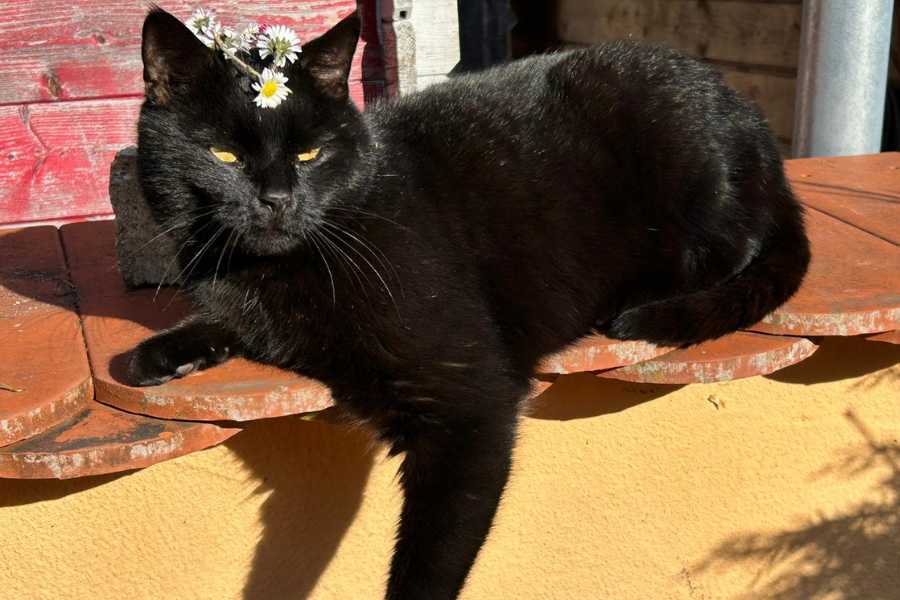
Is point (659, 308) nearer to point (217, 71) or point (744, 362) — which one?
point (744, 362)

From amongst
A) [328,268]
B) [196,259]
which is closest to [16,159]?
[196,259]

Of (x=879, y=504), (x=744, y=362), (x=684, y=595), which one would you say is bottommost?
(x=684, y=595)

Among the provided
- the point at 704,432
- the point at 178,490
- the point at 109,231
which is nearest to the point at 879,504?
the point at 704,432

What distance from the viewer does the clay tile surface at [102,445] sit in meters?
1.42

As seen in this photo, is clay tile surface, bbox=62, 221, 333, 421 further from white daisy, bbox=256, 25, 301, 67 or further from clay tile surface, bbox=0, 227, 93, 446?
white daisy, bbox=256, 25, 301, 67

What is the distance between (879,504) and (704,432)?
48 centimetres

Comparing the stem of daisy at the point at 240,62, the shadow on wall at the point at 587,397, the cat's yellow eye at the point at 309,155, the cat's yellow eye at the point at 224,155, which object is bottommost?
the shadow on wall at the point at 587,397

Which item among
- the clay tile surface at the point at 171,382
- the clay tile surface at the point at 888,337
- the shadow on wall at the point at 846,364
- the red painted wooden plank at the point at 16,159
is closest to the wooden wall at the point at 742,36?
the shadow on wall at the point at 846,364

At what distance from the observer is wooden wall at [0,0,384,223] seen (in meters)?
2.81

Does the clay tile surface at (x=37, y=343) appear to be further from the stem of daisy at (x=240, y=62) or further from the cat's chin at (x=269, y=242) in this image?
the stem of daisy at (x=240, y=62)

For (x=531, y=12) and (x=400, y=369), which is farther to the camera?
(x=531, y=12)

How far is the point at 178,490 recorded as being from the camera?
1696 mm

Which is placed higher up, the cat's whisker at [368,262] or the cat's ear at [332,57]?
the cat's ear at [332,57]

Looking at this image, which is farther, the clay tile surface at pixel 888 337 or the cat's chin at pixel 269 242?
the clay tile surface at pixel 888 337
